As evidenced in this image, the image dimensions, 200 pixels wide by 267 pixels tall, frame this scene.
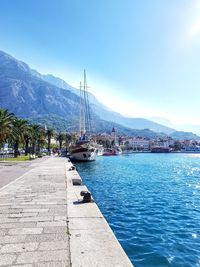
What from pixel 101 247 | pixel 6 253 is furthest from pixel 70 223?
pixel 6 253

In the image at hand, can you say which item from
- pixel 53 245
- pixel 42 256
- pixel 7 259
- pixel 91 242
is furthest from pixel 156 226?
pixel 7 259

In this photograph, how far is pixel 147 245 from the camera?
11.7 m

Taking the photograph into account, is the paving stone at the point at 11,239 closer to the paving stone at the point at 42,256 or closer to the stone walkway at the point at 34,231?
the stone walkway at the point at 34,231

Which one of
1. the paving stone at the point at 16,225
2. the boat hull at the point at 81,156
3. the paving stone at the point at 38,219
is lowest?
the paving stone at the point at 16,225

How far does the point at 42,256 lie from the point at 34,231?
2.11m

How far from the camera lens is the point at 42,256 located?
6.93 meters

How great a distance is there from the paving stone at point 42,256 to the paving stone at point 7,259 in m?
0.14

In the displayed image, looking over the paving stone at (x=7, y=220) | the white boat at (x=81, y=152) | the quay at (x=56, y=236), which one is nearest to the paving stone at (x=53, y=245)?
the quay at (x=56, y=236)

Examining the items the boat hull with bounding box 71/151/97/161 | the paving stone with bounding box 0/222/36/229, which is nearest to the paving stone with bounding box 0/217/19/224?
the paving stone with bounding box 0/222/36/229

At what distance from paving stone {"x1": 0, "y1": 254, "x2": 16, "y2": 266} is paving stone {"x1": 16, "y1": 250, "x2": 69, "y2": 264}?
0.14 metres

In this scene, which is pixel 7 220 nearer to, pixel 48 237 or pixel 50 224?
pixel 50 224

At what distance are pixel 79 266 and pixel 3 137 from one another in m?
51.8

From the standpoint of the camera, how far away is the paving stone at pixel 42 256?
22.0 ft

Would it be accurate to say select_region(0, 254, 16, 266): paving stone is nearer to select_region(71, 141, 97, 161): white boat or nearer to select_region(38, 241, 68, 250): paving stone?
select_region(38, 241, 68, 250): paving stone
